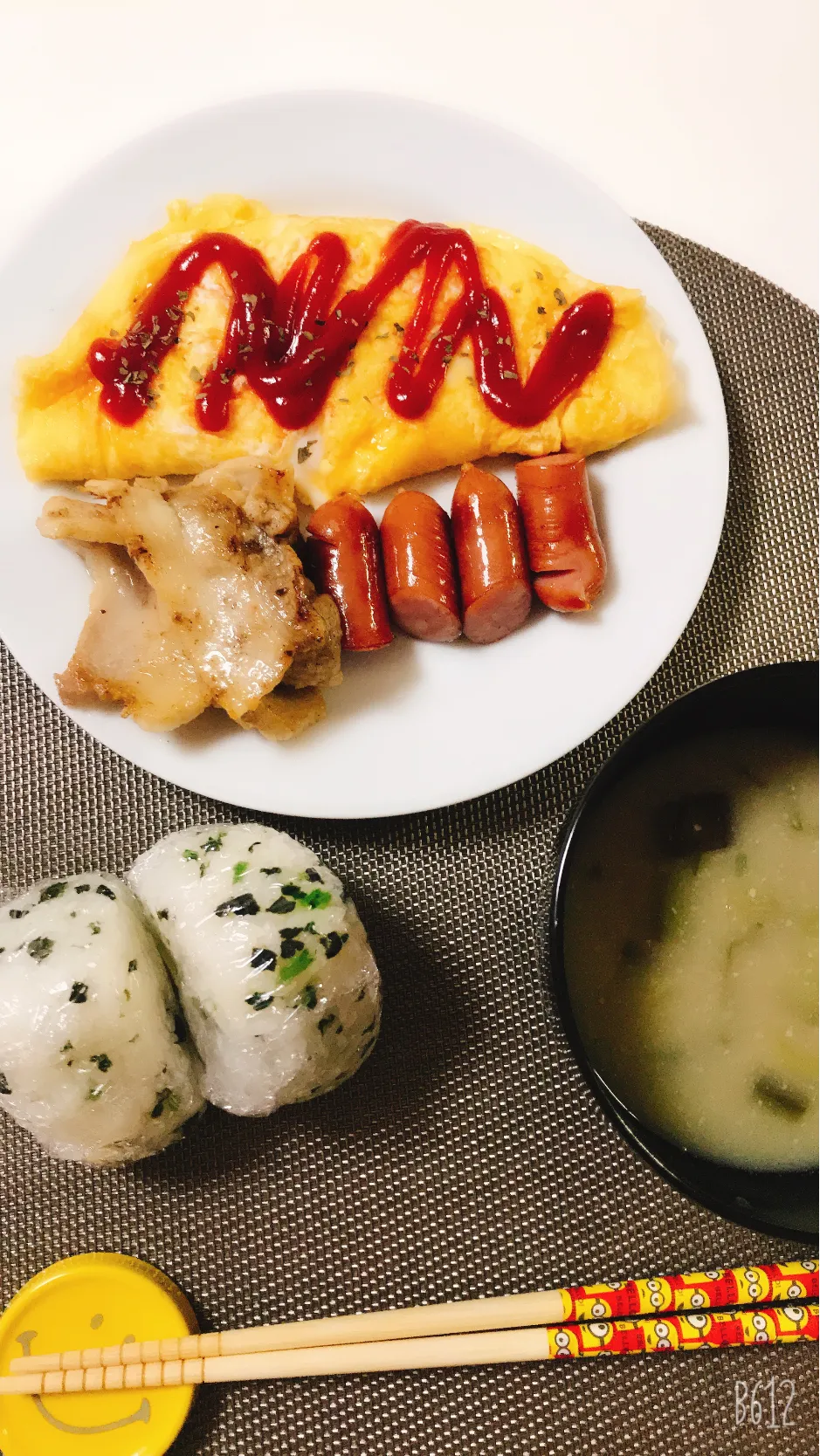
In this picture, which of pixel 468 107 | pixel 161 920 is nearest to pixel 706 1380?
pixel 161 920

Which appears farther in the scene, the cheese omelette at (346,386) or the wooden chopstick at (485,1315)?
the cheese omelette at (346,386)

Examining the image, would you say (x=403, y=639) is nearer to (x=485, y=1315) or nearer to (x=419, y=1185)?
(x=419, y=1185)

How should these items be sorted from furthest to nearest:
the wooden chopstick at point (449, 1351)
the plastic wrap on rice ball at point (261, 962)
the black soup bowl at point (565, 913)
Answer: the wooden chopstick at point (449, 1351) < the plastic wrap on rice ball at point (261, 962) < the black soup bowl at point (565, 913)

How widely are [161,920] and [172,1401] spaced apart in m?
0.97

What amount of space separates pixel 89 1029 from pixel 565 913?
0.83 meters

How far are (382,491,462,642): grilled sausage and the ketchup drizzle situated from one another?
265 millimetres

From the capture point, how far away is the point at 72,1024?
153 centimetres

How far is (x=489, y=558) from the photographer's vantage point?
6.05 feet

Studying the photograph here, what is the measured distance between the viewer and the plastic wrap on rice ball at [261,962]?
1582 millimetres

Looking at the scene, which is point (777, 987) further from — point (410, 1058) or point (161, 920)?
point (161, 920)

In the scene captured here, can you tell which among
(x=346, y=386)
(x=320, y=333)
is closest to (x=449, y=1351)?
(x=346, y=386)

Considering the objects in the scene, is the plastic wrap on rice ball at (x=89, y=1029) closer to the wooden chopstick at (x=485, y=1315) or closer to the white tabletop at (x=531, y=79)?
the wooden chopstick at (x=485, y=1315)

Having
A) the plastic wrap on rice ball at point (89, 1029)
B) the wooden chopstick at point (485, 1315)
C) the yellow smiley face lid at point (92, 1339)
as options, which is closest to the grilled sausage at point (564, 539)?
the plastic wrap on rice ball at point (89, 1029)

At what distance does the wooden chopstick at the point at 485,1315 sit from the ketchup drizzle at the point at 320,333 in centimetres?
185
